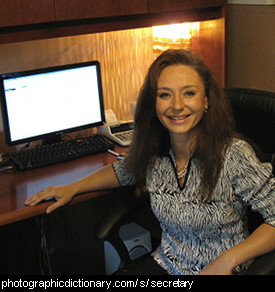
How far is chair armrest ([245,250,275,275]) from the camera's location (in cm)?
146

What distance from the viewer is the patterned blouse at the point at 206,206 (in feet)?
5.24

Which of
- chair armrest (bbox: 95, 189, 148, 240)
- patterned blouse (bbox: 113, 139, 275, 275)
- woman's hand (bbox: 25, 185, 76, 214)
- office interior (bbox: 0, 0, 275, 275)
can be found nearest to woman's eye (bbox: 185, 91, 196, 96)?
patterned blouse (bbox: 113, 139, 275, 275)

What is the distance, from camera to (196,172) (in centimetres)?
171

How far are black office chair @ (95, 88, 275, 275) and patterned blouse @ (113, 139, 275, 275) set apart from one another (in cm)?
12

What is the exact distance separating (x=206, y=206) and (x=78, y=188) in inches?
19.2

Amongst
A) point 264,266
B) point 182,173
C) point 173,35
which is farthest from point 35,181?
point 173,35

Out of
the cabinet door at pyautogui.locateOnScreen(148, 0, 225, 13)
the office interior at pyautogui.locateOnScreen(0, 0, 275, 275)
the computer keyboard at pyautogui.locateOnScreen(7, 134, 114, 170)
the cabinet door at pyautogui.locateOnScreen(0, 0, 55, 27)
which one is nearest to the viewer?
the cabinet door at pyautogui.locateOnScreen(0, 0, 55, 27)

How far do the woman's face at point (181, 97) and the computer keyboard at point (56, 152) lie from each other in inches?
25.3

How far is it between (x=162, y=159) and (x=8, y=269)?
116 cm

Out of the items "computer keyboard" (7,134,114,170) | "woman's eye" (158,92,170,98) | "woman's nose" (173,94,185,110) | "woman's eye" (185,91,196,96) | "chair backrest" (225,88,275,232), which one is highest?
"woman's eye" (185,91,196,96)

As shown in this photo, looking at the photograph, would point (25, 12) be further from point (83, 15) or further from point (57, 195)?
point (57, 195)

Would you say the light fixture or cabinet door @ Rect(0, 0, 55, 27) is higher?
cabinet door @ Rect(0, 0, 55, 27)

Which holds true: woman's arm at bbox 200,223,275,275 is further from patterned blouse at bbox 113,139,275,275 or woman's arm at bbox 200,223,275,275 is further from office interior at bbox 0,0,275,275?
office interior at bbox 0,0,275,275

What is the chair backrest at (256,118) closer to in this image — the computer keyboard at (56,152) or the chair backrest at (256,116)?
the chair backrest at (256,116)
